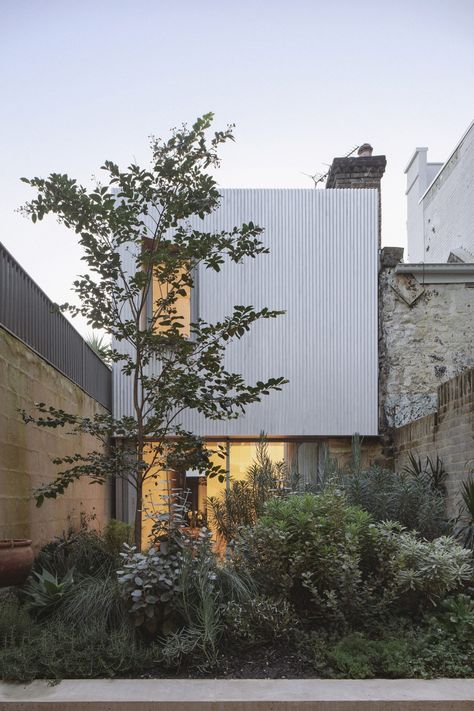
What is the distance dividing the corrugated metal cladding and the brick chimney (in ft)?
1.78

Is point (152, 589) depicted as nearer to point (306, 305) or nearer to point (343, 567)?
point (343, 567)

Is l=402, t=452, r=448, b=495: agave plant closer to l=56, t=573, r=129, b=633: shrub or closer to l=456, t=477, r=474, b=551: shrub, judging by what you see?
l=456, t=477, r=474, b=551: shrub

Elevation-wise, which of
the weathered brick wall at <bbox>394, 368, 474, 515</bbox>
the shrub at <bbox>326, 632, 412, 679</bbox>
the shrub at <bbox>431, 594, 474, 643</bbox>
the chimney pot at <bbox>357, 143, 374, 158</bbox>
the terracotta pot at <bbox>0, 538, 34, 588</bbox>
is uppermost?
the chimney pot at <bbox>357, 143, 374, 158</bbox>

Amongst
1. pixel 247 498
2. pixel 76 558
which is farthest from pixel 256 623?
pixel 247 498

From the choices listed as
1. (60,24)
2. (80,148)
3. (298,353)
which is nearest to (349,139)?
(298,353)

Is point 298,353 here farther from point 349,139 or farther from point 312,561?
point 312,561

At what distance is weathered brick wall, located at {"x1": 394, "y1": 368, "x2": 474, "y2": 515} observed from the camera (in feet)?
24.6

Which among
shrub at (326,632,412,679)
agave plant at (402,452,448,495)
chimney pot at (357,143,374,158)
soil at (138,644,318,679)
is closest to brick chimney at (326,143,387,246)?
chimney pot at (357,143,374,158)

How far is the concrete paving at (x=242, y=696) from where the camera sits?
3604mm

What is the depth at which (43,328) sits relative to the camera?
7281 mm

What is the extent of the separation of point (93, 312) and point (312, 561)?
2.96 metres

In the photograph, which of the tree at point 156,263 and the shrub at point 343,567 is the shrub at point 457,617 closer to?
the shrub at point 343,567

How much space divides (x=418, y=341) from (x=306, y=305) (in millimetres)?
1925

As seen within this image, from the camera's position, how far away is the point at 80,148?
10.0 meters
